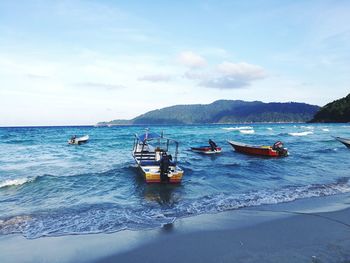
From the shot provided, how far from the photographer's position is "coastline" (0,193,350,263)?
8.74m

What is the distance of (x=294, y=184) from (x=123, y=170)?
39.1ft

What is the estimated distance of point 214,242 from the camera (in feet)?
32.0

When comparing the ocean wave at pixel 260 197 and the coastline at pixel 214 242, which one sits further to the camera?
the ocean wave at pixel 260 197

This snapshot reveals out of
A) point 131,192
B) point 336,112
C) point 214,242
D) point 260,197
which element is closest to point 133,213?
point 131,192

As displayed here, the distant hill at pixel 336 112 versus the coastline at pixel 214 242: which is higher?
the distant hill at pixel 336 112

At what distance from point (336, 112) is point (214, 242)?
16240cm

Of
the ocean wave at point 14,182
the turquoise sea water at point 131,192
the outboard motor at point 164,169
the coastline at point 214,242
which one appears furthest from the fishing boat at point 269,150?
the ocean wave at point 14,182

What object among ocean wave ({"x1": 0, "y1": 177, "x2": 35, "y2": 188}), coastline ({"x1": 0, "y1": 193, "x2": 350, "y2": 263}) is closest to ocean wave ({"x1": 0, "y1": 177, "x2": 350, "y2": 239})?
coastline ({"x1": 0, "y1": 193, "x2": 350, "y2": 263})

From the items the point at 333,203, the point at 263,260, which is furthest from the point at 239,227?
the point at 333,203

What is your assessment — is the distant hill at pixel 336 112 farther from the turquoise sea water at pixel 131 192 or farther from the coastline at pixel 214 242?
the coastline at pixel 214 242

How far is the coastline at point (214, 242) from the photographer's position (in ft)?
28.7

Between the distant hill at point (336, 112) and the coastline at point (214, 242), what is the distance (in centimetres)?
15110

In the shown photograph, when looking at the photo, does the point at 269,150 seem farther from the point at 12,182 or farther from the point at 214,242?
the point at 214,242

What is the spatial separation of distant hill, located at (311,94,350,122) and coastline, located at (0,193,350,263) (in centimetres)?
15110
